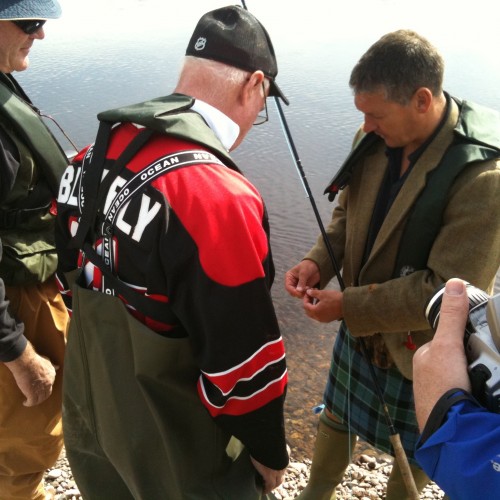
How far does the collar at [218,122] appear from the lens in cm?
187

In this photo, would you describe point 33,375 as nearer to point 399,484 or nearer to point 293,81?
point 399,484

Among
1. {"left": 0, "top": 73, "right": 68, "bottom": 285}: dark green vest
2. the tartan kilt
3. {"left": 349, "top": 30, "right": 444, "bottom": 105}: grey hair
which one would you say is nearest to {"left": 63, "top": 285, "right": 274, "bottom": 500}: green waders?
{"left": 0, "top": 73, "right": 68, "bottom": 285}: dark green vest

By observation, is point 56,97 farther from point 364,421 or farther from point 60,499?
point 364,421

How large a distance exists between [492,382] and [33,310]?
190 centimetres

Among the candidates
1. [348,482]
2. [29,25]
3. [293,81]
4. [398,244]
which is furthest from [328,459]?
[293,81]

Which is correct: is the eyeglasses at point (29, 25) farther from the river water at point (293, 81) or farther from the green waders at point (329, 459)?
the river water at point (293, 81)

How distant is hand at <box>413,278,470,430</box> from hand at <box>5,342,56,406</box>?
62.0 inches

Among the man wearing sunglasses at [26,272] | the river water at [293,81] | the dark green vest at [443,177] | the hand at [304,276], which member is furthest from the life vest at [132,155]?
the river water at [293,81]

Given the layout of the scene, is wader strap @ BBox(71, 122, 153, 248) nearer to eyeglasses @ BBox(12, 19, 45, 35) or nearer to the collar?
the collar

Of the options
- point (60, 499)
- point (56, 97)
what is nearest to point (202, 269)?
point (60, 499)

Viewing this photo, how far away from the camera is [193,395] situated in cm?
183

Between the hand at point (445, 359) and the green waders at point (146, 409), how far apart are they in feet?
2.18

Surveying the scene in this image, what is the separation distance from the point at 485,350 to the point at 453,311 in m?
0.16

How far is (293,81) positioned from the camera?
34.3 feet
